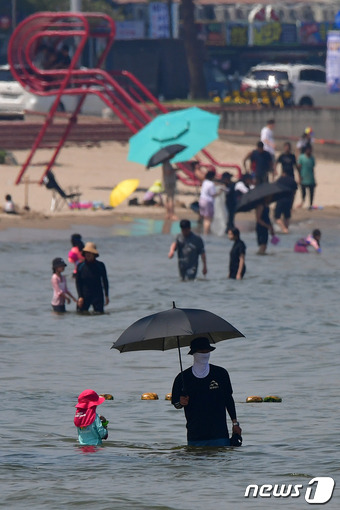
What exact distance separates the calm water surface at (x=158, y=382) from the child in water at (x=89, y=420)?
0.18 m

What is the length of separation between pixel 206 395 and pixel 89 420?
1.14 meters

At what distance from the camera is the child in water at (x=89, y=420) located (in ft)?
35.3

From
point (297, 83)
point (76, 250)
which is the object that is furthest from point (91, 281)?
point (297, 83)

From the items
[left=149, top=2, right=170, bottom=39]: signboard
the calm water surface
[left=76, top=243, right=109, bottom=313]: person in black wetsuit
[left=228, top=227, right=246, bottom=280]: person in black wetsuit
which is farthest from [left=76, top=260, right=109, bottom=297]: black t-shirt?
[left=149, top=2, right=170, bottom=39]: signboard

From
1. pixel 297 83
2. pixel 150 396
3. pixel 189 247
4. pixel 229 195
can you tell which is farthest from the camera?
pixel 297 83

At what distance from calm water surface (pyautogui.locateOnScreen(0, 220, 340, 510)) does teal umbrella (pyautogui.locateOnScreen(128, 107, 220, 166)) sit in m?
2.79

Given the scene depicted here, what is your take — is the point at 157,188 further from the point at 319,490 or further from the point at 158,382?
the point at 319,490

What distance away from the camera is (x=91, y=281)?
1820cm

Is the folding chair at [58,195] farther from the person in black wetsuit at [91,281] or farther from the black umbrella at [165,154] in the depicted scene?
the person in black wetsuit at [91,281]

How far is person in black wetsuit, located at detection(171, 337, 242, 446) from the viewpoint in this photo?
1032cm

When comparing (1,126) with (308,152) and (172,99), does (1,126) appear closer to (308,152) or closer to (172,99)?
(308,152)

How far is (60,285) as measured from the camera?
18.6 metres

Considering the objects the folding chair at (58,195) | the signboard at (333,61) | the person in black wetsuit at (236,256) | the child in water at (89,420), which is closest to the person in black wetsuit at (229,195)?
the folding chair at (58,195)

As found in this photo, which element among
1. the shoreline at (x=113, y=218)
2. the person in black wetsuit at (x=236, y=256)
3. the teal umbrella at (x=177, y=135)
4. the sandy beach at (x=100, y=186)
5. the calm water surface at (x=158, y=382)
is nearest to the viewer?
the calm water surface at (x=158, y=382)
